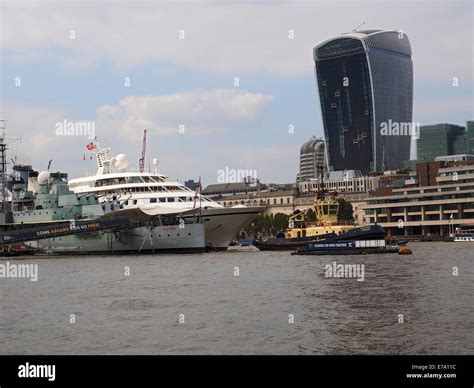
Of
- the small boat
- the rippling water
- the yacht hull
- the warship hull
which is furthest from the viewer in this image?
the yacht hull

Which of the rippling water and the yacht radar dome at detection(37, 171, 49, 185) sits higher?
the yacht radar dome at detection(37, 171, 49, 185)

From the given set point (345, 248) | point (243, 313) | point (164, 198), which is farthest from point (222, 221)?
point (243, 313)

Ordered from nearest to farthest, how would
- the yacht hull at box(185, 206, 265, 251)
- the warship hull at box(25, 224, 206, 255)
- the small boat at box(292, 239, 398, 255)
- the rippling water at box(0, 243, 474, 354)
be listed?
the rippling water at box(0, 243, 474, 354) < the small boat at box(292, 239, 398, 255) < the warship hull at box(25, 224, 206, 255) < the yacht hull at box(185, 206, 265, 251)

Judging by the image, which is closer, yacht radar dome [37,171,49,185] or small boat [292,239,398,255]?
small boat [292,239,398,255]

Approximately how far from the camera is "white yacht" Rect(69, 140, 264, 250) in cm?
9025

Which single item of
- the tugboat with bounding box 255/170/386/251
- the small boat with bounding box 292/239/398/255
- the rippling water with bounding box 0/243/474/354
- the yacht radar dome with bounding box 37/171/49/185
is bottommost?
the rippling water with bounding box 0/243/474/354

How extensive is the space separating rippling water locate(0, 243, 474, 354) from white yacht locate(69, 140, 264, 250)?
37015 mm

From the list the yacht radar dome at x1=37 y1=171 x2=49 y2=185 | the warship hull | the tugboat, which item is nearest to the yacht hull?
the warship hull

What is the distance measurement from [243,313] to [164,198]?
60.7 m

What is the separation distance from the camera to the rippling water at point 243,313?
25.8m

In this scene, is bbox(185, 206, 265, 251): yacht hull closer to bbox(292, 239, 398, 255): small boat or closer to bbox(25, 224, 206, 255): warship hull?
bbox(25, 224, 206, 255): warship hull

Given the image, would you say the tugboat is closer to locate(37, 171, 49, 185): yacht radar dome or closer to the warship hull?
the warship hull

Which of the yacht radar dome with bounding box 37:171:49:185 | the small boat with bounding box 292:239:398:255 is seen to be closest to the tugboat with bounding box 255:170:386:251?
the small boat with bounding box 292:239:398:255
